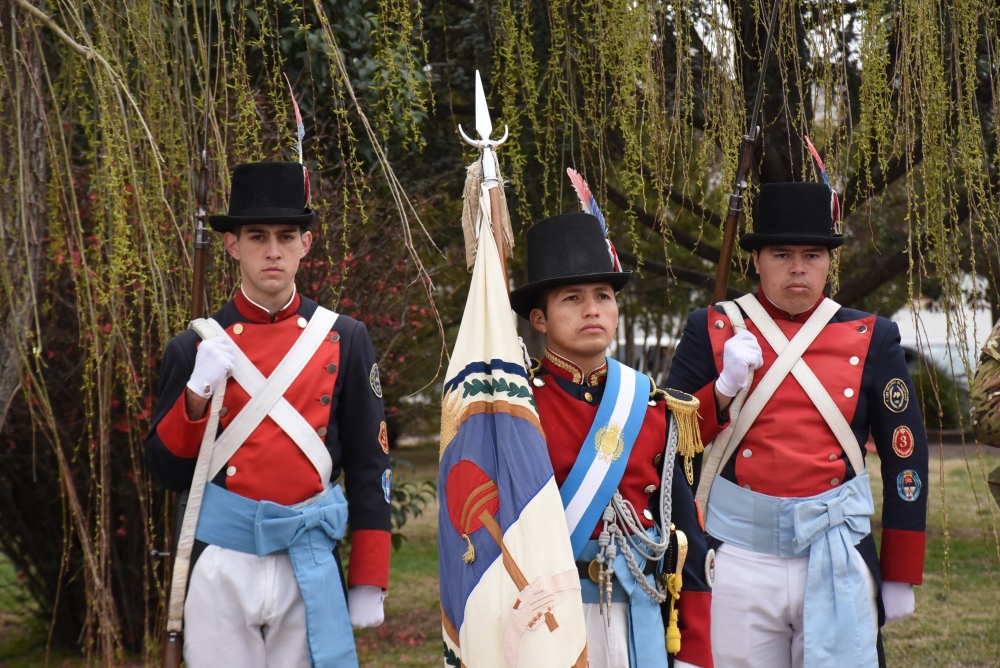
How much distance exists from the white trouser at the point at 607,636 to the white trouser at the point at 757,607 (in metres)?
0.86

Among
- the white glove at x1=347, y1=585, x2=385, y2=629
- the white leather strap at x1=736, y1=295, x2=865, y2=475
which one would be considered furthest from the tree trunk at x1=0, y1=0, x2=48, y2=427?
the white leather strap at x1=736, y1=295, x2=865, y2=475

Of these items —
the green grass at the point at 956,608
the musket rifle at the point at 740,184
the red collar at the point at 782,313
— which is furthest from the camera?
the green grass at the point at 956,608

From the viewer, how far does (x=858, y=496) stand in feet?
12.6

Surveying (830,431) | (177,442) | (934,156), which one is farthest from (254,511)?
(934,156)

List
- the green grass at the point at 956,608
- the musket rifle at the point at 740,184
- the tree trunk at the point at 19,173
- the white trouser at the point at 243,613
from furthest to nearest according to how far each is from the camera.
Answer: the green grass at the point at 956,608 < the musket rifle at the point at 740,184 < the tree trunk at the point at 19,173 < the white trouser at the point at 243,613

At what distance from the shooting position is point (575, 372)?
3186 mm

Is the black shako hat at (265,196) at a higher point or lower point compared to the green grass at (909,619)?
higher

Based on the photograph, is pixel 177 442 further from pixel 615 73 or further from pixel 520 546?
pixel 615 73

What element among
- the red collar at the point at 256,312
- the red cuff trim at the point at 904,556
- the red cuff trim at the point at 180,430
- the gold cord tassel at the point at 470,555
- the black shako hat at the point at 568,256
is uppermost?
A: the black shako hat at the point at 568,256

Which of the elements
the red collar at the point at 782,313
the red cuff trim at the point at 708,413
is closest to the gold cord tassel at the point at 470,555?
the red cuff trim at the point at 708,413

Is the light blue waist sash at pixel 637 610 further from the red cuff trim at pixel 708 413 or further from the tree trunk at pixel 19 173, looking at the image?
the tree trunk at pixel 19 173

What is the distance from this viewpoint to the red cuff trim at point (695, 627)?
3.07m

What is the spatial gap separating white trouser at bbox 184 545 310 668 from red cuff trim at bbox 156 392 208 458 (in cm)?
27

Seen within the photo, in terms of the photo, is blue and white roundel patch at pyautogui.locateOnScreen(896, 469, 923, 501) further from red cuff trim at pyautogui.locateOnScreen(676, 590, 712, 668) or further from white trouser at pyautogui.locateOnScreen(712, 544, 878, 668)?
red cuff trim at pyautogui.locateOnScreen(676, 590, 712, 668)
